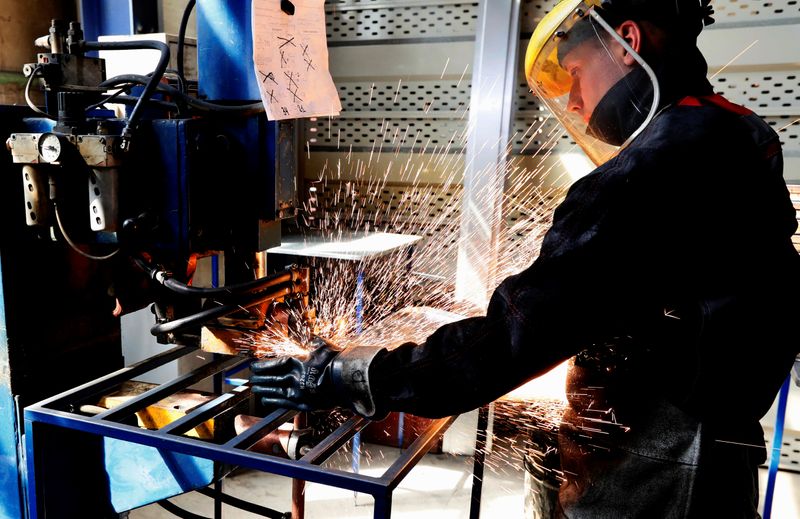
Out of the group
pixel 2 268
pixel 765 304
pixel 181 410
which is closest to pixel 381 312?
pixel 181 410

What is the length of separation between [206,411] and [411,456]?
63 cm

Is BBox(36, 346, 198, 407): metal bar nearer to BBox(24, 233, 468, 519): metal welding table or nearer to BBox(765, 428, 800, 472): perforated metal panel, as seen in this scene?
BBox(24, 233, 468, 519): metal welding table

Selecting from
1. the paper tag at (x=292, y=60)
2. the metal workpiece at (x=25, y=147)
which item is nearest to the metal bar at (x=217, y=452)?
the metal workpiece at (x=25, y=147)

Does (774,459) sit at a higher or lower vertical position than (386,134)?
lower

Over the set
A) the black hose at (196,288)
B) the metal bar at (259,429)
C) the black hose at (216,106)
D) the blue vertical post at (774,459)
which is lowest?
the blue vertical post at (774,459)

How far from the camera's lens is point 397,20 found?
4.25 metres

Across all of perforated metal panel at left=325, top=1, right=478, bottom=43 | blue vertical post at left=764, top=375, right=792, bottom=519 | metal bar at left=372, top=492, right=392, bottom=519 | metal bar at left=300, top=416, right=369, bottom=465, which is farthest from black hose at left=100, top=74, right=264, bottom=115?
perforated metal panel at left=325, top=1, right=478, bottom=43

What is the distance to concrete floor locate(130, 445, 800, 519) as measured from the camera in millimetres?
3688

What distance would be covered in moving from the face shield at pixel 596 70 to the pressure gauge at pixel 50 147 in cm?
133

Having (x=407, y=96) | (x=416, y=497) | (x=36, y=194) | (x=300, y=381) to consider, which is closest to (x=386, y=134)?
(x=407, y=96)

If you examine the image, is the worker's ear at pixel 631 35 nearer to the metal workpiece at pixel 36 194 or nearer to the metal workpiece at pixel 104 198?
the metal workpiece at pixel 104 198

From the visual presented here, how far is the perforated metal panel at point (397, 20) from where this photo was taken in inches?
161

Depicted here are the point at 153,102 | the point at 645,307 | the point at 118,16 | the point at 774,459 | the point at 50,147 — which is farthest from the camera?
the point at 118,16

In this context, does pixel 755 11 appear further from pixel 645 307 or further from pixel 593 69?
pixel 645 307
